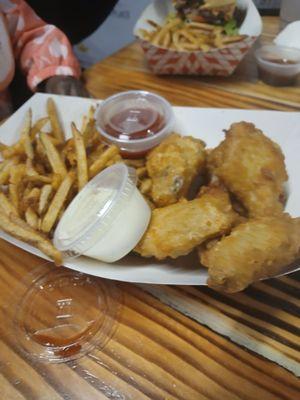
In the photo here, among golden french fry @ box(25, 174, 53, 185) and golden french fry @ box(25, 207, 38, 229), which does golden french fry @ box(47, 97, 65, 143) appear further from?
golden french fry @ box(25, 207, 38, 229)

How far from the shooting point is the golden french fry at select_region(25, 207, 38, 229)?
132 cm

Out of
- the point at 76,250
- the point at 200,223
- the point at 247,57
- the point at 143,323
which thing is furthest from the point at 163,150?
the point at 247,57

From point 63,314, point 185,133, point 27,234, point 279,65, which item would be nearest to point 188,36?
point 279,65

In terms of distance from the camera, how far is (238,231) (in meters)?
1.13

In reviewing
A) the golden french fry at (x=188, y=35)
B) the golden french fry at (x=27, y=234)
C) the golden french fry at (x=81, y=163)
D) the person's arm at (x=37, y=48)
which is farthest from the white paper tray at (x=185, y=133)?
the golden french fry at (x=188, y=35)

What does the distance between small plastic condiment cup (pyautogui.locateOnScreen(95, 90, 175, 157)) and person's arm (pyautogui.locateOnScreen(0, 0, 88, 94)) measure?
0.57m

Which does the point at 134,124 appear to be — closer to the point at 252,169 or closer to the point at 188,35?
the point at 252,169

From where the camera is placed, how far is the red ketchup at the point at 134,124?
1703 millimetres

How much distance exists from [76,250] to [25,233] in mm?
204

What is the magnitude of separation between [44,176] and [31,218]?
7.8 inches

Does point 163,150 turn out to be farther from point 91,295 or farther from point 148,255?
point 91,295

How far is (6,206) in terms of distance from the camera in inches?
54.1

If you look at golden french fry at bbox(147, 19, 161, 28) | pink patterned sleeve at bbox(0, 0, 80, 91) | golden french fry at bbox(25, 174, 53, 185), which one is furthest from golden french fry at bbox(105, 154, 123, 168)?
golden french fry at bbox(147, 19, 161, 28)

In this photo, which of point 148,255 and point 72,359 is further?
point 148,255
